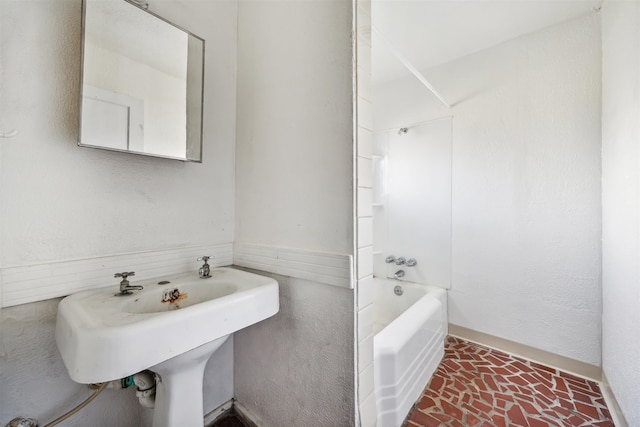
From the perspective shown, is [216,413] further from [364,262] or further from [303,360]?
[364,262]

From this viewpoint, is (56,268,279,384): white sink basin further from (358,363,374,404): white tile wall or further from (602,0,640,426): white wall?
(602,0,640,426): white wall

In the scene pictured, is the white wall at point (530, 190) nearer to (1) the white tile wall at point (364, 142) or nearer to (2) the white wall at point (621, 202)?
(2) the white wall at point (621, 202)

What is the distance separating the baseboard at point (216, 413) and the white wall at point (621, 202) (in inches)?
65.5

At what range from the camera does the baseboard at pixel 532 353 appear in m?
1.43

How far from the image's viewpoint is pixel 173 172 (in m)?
1.02

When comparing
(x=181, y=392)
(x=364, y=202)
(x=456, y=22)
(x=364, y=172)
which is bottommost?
(x=181, y=392)

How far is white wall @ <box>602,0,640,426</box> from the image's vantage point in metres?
0.95

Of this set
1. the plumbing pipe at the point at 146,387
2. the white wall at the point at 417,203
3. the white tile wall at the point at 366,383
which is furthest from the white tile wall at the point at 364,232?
the white wall at the point at 417,203

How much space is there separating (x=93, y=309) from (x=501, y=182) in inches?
85.8

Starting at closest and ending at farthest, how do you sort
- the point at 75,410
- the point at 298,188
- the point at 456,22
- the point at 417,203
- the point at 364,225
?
1. the point at 75,410
2. the point at 364,225
3. the point at 298,188
4. the point at 456,22
5. the point at 417,203

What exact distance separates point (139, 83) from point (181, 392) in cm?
109

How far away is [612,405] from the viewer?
47.1 inches

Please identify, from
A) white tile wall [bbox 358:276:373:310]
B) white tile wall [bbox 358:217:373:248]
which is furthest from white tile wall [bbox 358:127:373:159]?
white tile wall [bbox 358:276:373:310]

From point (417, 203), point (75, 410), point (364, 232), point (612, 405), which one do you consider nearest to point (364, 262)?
point (364, 232)
